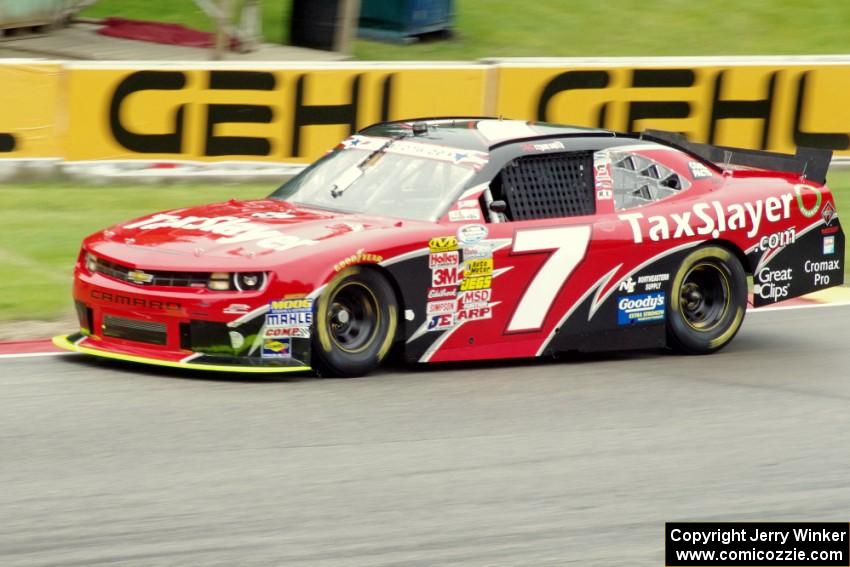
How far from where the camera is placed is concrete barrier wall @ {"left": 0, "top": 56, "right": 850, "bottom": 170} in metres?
14.5

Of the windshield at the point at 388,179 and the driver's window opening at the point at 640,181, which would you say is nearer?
the windshield at the point at 388,179

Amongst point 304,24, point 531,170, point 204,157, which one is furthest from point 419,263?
point 304,24

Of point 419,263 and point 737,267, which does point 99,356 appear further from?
point 737,267

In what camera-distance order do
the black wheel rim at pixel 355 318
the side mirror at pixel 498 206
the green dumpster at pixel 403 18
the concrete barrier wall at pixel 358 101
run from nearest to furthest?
the black wheel rim at pixel 355 318
the side mirror at pixel 498 206
the concrete barrier wall at pixel 358 101
the green dumpster at pixel 403 18

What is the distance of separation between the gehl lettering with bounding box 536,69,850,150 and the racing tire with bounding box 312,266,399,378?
804 centimetres

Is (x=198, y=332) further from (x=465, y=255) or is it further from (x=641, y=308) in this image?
(x=641, y=308)

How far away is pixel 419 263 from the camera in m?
8.26

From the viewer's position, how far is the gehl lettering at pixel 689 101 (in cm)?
1593

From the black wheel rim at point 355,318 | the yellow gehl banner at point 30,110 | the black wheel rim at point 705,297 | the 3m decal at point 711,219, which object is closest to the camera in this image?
the black wheel rim at point 355,318

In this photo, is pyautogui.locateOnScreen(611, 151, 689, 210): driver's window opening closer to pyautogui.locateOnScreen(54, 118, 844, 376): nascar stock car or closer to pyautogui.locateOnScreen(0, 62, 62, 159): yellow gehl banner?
pyautogui.locateOnScreen(54, 118, 844, 376): nascar stock car

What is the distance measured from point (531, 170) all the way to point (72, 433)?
11.2 ft

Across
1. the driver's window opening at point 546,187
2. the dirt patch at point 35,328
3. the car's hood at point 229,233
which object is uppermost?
the driver's window opening at point 546,187

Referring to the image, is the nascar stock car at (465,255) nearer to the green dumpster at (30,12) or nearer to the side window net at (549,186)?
the side window net at (549,186)

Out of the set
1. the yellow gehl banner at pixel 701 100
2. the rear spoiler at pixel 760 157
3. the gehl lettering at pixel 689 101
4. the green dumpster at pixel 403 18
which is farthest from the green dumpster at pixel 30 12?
the rear spoiler at pixel 760 157
